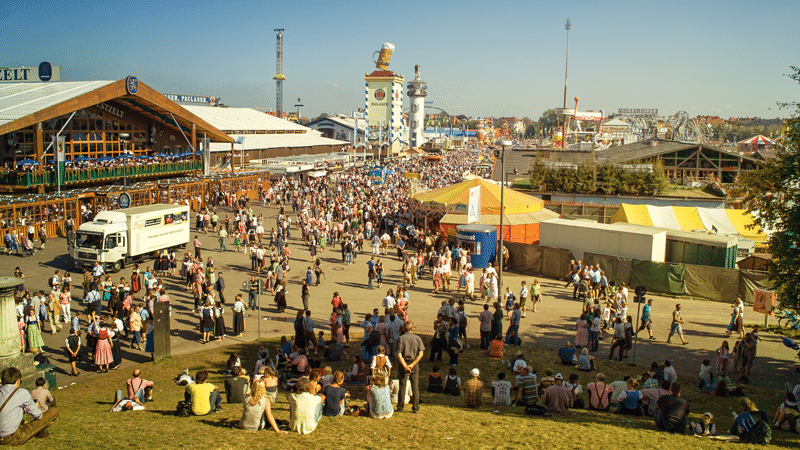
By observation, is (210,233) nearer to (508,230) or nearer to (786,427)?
(508,230)

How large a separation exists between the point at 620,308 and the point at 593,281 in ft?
14.2

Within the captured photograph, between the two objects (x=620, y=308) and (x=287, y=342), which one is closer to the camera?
(x=287, y=342)

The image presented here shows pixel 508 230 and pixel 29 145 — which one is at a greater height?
pixel 29 145

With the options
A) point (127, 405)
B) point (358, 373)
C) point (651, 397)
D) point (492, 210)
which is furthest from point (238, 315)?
point (492, 210)

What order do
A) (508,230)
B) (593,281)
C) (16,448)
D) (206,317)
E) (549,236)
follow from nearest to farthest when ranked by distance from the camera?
(16,448), (206,317), (593,281), (549,236), (508,230)

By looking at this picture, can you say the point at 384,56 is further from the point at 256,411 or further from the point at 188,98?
the point at 256,411

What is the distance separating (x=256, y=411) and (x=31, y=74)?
52958 millimetres

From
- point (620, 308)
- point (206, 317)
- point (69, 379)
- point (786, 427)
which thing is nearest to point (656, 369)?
point (786, 427)

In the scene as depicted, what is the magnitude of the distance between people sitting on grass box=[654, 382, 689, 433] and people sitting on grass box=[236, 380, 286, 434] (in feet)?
19.6

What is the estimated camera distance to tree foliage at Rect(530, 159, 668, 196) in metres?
37.2

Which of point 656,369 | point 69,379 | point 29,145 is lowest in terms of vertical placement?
point 69,379

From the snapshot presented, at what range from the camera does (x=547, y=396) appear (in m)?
10.4

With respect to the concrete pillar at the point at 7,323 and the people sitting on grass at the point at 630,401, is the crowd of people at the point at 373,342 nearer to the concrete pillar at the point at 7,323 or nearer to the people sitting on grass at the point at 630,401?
the people sitting on grass at the point at 630,401

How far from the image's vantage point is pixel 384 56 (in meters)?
133
